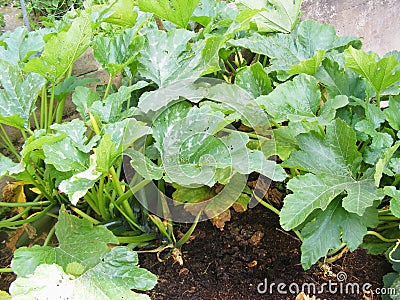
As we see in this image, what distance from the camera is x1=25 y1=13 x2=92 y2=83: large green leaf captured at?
1.04 metres

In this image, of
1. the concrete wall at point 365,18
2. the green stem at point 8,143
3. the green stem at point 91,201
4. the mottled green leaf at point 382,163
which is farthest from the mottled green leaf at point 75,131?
the concrete wall at point 365,18

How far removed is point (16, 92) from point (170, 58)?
1.33ft

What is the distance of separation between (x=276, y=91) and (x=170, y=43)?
34cm

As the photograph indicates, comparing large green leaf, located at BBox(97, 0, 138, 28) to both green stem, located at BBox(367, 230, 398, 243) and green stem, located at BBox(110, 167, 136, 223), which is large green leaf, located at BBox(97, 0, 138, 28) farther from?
green stem, located at BBox(367, 230, 398, 243)

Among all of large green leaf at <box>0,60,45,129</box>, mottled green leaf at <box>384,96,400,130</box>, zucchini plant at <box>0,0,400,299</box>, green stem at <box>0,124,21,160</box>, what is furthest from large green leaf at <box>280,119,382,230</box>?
green stem at <box>0,124,21,160</box>

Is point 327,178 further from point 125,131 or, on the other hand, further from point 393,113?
point 125,131

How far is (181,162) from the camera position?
1.03 meters

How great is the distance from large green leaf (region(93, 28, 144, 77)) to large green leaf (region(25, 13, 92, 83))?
0.12 meters

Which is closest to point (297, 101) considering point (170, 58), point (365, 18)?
point (170, 58)

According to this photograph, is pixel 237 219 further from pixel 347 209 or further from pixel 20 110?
pixel 20 110

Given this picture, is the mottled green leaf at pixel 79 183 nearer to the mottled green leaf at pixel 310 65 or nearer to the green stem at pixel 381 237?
the mottled green leaf at pixel 310 65

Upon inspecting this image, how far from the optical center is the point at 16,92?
1140 millimetres

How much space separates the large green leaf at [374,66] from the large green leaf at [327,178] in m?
0.14

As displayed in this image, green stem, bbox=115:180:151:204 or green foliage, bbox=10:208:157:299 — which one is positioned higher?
green stem, bbox=115:180:151:204
